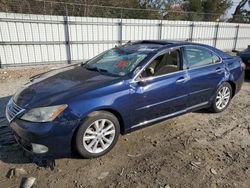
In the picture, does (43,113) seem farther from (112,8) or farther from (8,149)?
(112,8)

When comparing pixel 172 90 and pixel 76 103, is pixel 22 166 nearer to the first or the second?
pixel 76 103

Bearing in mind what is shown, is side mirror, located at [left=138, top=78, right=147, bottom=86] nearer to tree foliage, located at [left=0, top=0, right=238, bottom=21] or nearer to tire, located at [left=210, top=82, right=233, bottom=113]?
tire, located at [left=210, top=82, right=233, bottom=113]

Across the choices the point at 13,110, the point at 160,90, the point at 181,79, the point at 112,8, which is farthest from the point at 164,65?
the point at 112,8

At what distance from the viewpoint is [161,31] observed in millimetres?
11680

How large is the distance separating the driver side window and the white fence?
6369 mm

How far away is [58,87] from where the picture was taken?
2971 millimetres

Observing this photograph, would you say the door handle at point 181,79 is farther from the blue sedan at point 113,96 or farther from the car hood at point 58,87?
the car hood at point 58,87

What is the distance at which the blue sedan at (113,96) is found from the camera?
2.57m

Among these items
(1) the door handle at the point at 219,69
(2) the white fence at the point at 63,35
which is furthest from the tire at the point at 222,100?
(2) the white fence at the point at 63,35

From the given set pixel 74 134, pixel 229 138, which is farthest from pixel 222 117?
pixel 74 134

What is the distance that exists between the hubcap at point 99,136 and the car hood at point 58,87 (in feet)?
1.62

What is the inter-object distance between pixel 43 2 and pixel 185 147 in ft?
29.2

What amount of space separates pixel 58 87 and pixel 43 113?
54 cm

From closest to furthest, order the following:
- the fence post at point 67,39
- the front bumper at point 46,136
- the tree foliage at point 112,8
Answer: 1. the front bumper at point 46,136
2. the fence post at point 67,39
3. the tree foliage at point 112,8
